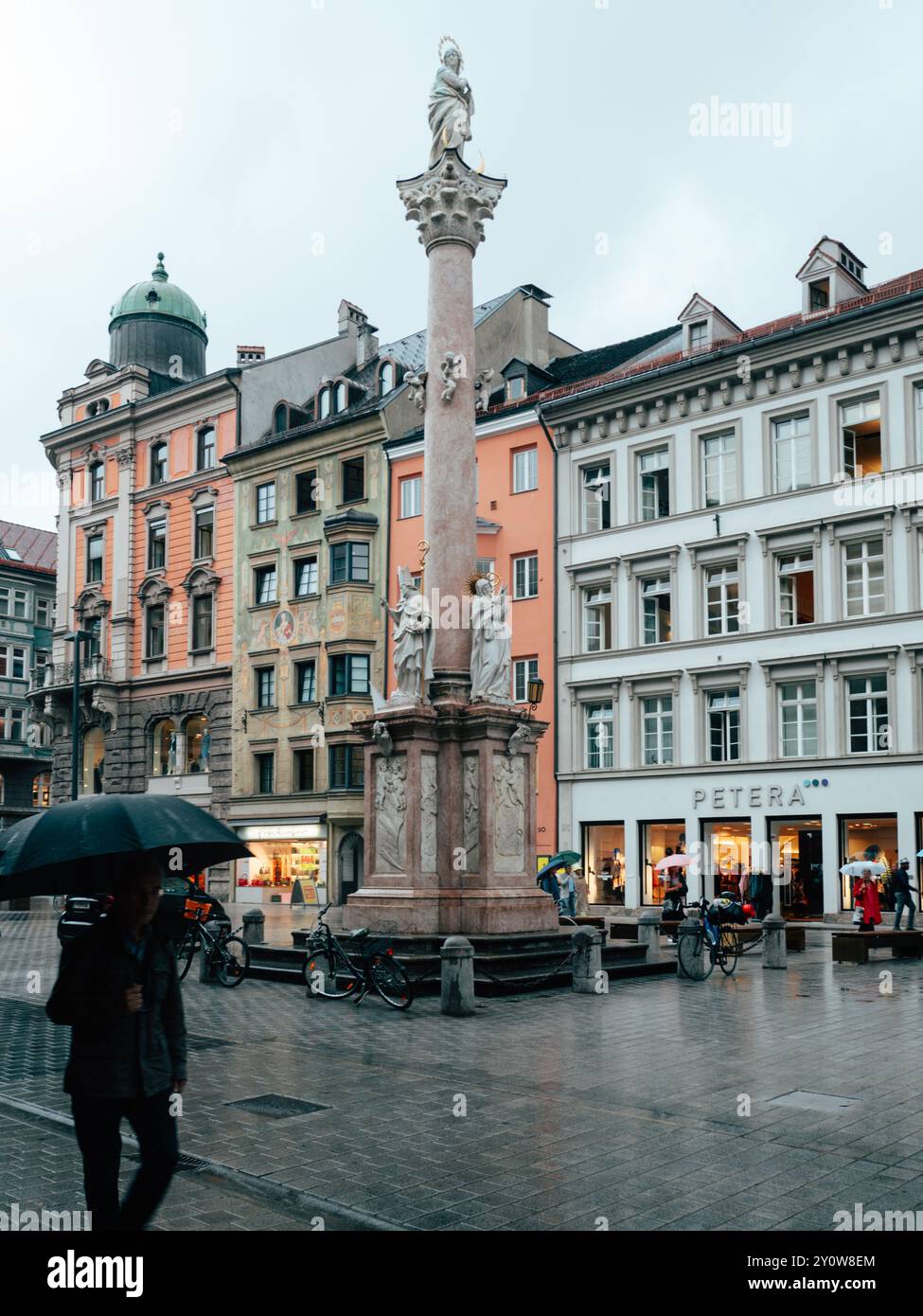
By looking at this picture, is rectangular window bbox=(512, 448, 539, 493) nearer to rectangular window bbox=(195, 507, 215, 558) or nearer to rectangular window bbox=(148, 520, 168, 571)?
rectangular window bbox=(195, 507, 215, 558)

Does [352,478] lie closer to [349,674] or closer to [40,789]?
[349,674]

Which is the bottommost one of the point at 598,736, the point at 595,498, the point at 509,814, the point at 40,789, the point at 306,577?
the point at 509,814

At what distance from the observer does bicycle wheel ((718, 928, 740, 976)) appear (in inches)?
781

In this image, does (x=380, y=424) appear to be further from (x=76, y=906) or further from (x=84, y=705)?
(x=76, y=906)

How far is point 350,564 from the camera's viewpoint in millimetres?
42875

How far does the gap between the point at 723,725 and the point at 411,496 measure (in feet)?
45.2

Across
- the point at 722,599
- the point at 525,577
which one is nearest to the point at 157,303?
the point at 525,577

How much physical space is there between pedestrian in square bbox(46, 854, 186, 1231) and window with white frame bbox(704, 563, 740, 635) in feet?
98.9

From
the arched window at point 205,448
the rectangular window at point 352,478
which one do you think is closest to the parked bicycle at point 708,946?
the rectangular window at point 352,478

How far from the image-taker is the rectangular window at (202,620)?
4775 cm

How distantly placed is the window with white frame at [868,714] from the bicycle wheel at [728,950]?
497 inches
